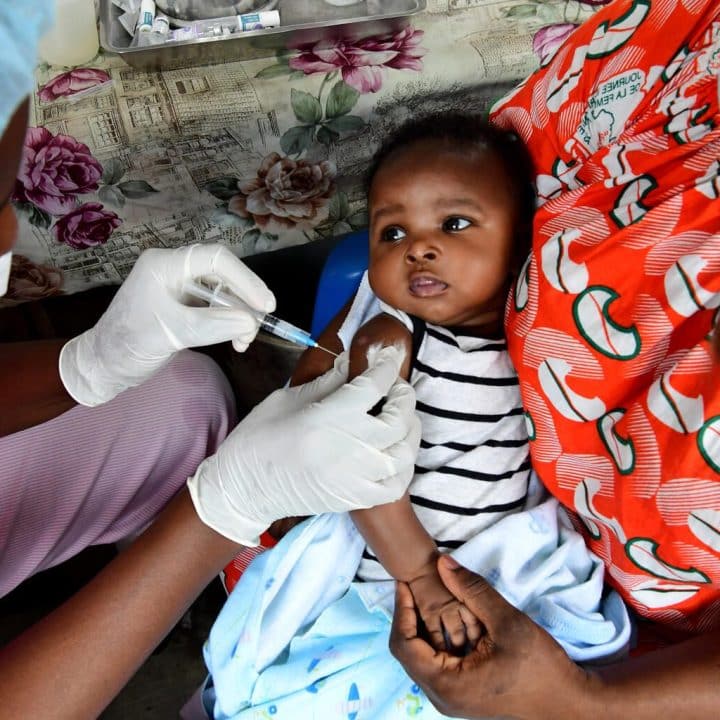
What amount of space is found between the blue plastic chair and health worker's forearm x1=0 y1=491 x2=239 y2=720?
0.52 metres

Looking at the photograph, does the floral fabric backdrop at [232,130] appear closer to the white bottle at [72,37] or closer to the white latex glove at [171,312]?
the white bottle at [72,37]

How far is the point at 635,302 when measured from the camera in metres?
0.83

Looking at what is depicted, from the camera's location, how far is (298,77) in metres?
1.40

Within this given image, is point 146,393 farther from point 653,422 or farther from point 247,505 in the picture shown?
point 653,422

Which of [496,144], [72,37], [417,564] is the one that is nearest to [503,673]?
[417,564]

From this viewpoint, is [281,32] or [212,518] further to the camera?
[281,32]

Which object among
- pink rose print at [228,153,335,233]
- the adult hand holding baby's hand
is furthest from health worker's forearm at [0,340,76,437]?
the adult hand holding baby's hand

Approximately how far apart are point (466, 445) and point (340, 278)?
0.45m

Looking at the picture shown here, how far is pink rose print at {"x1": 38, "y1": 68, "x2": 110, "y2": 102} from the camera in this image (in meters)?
1.36

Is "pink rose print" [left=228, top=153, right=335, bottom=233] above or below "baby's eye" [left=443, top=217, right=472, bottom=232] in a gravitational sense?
below

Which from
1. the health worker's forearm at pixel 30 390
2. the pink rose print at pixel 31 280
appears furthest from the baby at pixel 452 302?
the pink rose print at pixel 31 280

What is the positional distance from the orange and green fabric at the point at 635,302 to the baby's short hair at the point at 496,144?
0.31ft

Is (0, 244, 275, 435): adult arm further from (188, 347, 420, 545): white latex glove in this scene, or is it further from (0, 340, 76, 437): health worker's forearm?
(188, 347, 420, 545): white latex glove

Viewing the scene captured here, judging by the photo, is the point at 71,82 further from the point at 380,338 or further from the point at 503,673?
the point at 503,673
